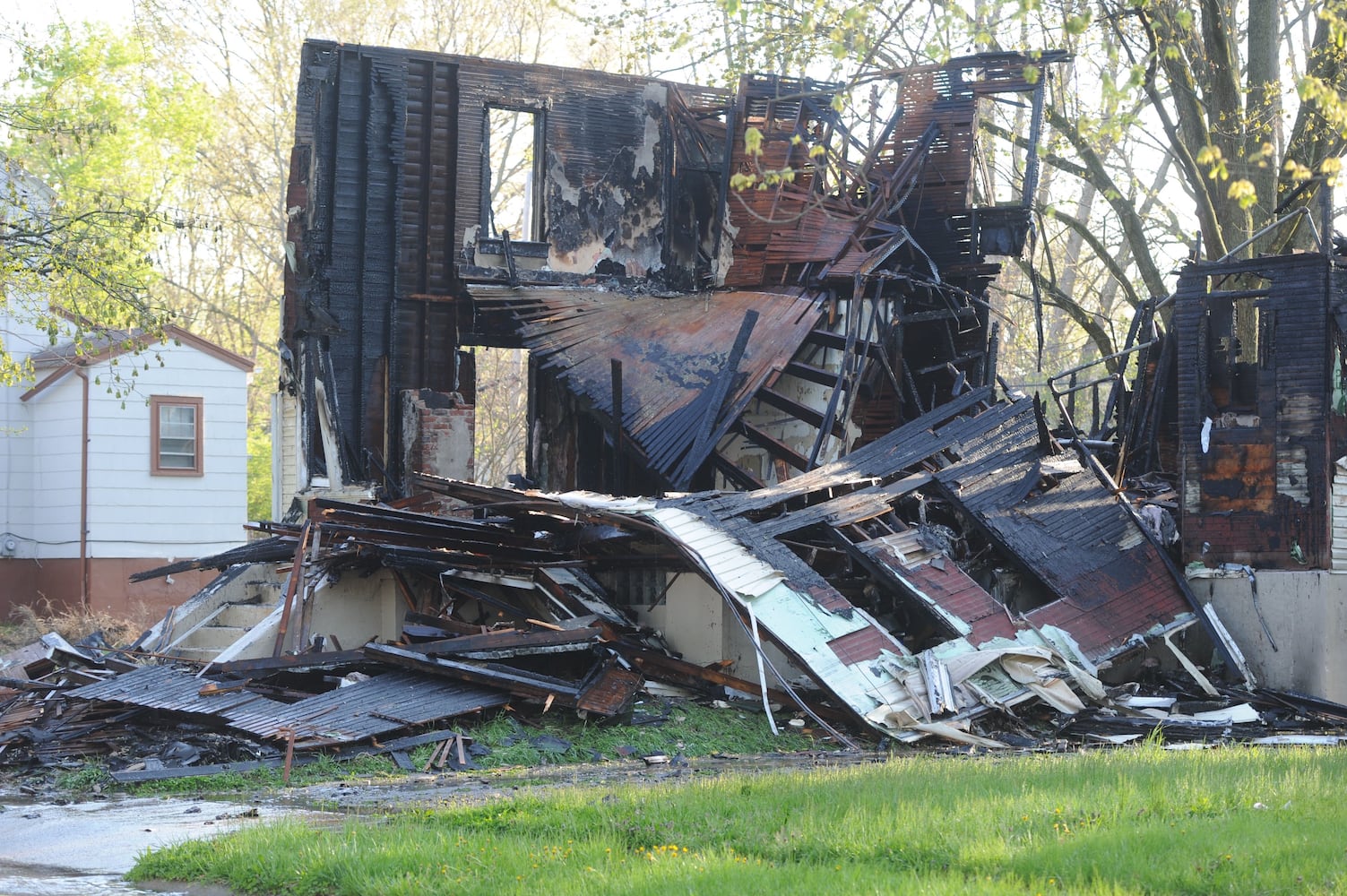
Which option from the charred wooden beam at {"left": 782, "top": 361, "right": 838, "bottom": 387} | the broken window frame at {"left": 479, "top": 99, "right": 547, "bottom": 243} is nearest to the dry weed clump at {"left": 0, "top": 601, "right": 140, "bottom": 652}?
the broken window frame at {"left": 479, "top": 99, "right": 547, "bottom": 243}

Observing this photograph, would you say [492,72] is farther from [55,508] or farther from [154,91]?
[154,91]

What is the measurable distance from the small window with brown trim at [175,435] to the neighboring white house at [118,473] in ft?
0.06

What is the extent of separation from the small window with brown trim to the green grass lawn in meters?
20.4

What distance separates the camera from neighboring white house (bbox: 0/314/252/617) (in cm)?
2636

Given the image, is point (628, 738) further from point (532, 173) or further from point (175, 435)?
point (175, 435)

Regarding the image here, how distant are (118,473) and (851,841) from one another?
22688mm

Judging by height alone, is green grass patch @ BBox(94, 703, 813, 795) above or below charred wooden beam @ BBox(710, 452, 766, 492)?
below

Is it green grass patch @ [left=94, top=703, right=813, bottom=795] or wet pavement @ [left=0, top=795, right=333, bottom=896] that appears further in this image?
green grass patch @ [left=94, top=703, right=813, bottom=795]

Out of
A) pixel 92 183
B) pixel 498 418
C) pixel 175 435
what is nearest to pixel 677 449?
pixel 175 435

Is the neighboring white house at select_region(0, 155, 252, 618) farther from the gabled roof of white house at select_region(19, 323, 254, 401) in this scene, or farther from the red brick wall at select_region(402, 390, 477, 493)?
the red brick wall at select_region(402, 390, 477, 493)

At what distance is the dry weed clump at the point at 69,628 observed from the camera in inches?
816

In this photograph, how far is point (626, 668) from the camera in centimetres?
1301

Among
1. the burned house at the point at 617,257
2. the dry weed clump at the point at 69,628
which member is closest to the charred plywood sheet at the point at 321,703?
the burned house at the point at 617,257

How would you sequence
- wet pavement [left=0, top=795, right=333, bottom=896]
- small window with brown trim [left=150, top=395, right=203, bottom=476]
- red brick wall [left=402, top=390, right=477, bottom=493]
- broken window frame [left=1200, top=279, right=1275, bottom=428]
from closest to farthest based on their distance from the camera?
wet pavement [left=0, top=795, right=333, bottom=896] < broken window frame [left=1200, top=279, right=1275, bottom=428] < red brick wall [left=402, top=390, right=477, bottom=493] < small window with brown trim [left=150, top=395, right=203, bottom=476]
